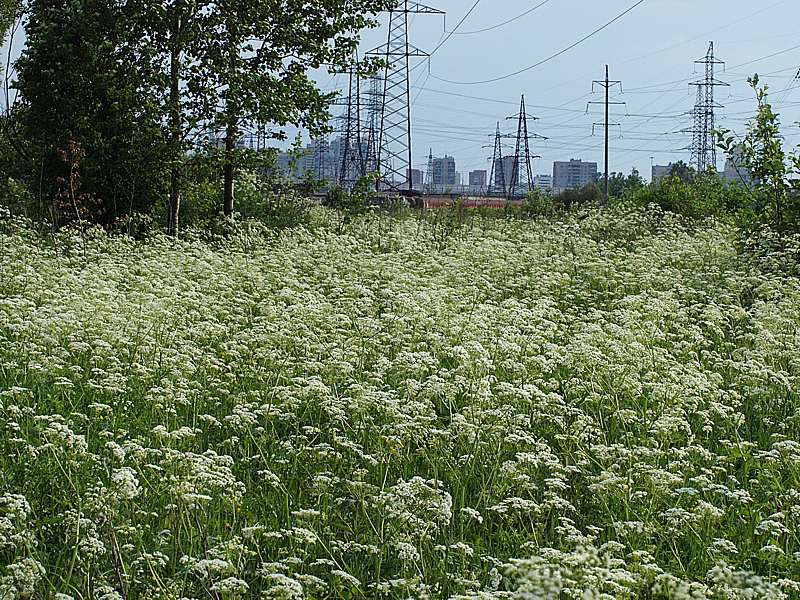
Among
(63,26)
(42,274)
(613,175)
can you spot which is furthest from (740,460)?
(613,175)

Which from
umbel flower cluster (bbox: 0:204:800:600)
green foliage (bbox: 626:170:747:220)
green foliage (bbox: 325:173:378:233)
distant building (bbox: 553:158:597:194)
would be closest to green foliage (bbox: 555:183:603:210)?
green foliage (bbox: 626:170:747:220)

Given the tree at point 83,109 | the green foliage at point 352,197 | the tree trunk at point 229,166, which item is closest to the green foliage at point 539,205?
the green foliage at point 352,197

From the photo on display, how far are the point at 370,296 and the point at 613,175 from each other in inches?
2675

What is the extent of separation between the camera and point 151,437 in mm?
5578

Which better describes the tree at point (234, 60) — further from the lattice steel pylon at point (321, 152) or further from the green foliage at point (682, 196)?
the green foliage at point (682, 196)

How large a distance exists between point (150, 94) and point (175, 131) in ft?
2.65

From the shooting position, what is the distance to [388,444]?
5230mm

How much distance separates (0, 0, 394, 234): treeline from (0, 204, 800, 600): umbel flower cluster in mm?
6197

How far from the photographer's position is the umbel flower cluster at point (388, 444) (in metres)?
3.80

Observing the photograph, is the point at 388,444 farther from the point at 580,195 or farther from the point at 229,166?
the point at 580,195

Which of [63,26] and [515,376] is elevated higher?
[63,26]

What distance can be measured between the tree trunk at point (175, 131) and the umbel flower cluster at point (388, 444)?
6.17m

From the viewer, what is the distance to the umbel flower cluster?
3801 millimetres

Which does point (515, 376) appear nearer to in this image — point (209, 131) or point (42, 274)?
point (42, 274)
